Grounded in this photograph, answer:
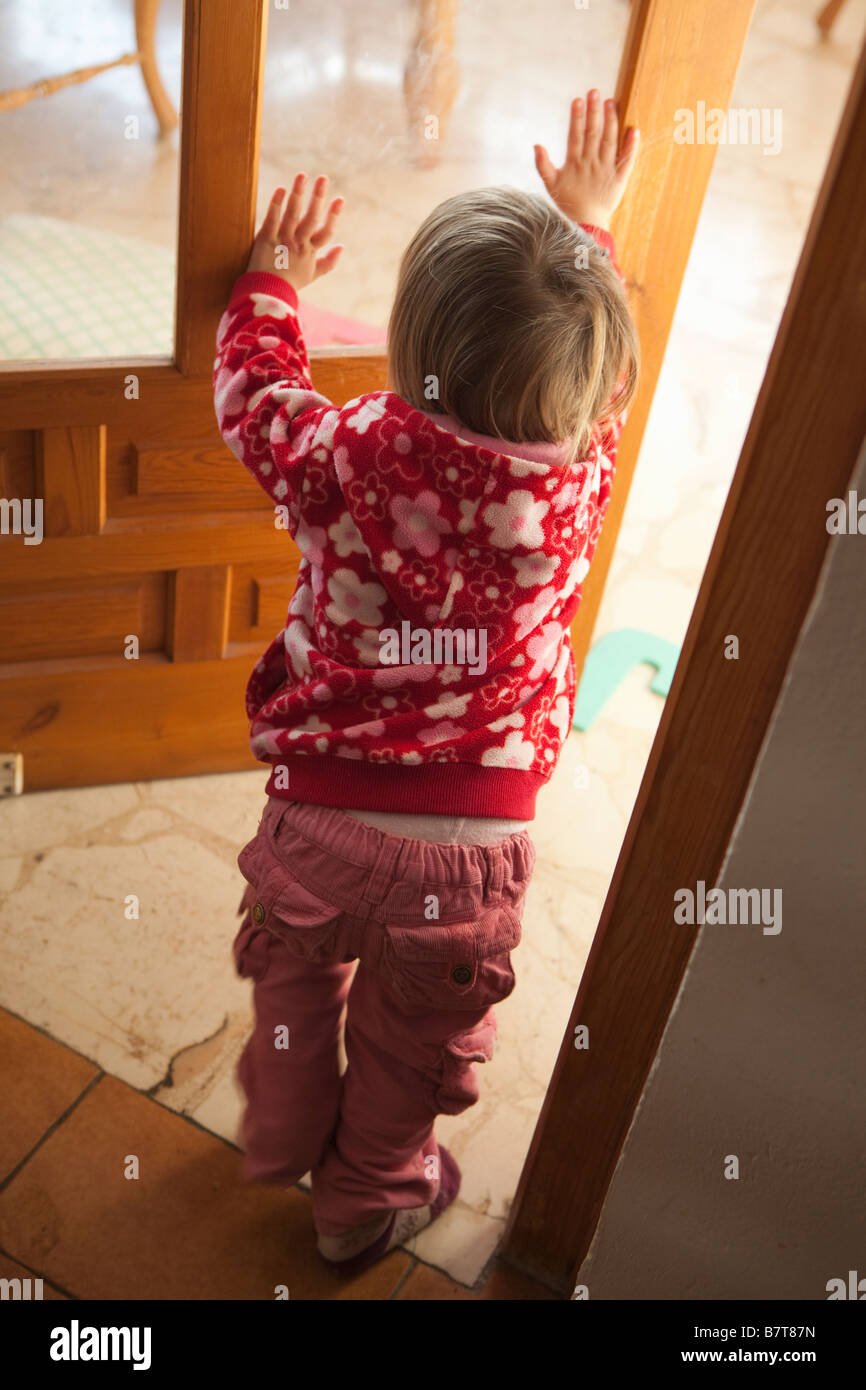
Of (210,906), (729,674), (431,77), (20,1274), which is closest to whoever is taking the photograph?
(729,674)

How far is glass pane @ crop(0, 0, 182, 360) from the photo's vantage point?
1.52 metres

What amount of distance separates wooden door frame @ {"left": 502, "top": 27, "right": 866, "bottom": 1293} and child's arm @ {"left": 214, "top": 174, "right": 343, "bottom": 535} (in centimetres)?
44

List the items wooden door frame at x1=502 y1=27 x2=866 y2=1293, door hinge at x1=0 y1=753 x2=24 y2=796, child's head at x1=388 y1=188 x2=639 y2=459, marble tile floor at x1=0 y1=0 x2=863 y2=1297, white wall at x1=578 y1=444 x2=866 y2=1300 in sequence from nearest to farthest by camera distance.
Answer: wooden door frame at x1=502 y1=27 x2=866 y2=1293 → white wall at x1=578 y1=444 x2=866 y2=1300 → child's head at x1=388 y1=188 x2=639 y2=459 → marble tile floor at x1=0 y1=0 x2=863 y2=1297 → door hinge at x1=0 y1=753 x2=24 y2=796

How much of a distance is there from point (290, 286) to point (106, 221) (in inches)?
12.0

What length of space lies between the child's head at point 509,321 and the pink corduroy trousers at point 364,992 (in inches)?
16.8

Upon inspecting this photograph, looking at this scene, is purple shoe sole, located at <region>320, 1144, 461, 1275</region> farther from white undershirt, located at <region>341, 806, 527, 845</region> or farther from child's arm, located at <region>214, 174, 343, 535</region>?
child's arm, located at <region>214, 174, 343, 535</region>

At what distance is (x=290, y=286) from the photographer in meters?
1.55

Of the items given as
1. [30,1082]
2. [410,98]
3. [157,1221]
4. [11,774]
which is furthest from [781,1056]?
[11,774]

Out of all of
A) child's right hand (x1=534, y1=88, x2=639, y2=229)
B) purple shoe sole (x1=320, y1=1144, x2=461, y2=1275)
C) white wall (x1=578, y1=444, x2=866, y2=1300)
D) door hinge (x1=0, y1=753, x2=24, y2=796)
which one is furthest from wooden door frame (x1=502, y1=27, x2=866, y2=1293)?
door hinge (x1=0, y1=753, x2=24, y2=796)

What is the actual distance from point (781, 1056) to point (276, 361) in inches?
33.7

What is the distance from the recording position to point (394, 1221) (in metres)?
1.60

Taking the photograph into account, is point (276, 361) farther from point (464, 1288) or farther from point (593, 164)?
point (464, 1288)

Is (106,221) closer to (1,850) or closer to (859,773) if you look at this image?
(1,850)
